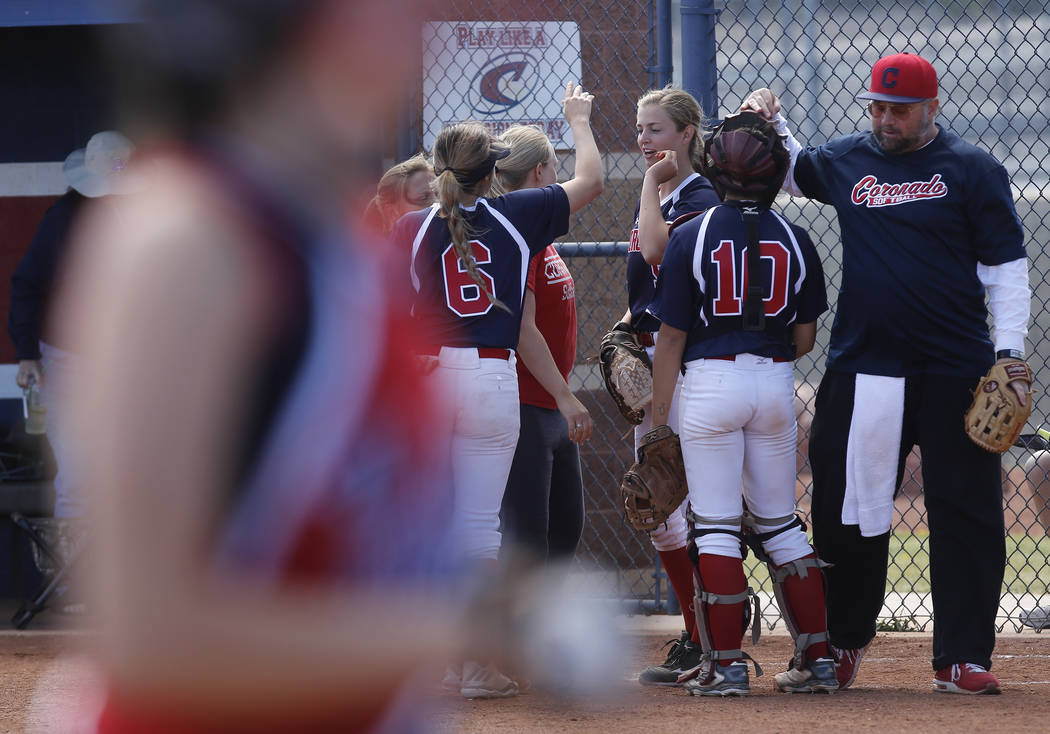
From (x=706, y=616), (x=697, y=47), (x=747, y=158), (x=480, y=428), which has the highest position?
(x=697, y=47)

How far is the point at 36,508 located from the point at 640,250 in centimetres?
387

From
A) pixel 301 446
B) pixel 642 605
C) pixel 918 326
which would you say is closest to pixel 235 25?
pixel 301 446

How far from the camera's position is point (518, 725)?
394cm

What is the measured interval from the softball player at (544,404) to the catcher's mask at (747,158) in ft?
2.40

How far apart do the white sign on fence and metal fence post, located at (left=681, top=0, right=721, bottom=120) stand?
1.09m

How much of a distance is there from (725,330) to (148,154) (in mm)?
3416

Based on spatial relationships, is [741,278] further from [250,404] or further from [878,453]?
[250,404]

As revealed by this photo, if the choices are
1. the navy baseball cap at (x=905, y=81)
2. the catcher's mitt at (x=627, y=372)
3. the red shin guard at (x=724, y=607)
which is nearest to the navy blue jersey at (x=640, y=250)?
the catcher's mitt at (x=627, y=372)

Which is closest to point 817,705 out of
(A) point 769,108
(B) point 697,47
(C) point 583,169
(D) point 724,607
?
(D) point 724,607

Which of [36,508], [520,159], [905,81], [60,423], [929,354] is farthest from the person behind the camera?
[36,508]

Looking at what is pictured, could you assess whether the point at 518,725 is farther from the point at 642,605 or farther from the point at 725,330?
the point at 642,605

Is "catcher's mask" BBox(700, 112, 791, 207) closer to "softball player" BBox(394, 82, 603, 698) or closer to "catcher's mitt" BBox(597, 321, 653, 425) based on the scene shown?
"softball player" BBox(394, 82, 603, 698)

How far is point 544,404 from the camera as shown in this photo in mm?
4742

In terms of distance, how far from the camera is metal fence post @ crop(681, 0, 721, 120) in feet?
19.4
